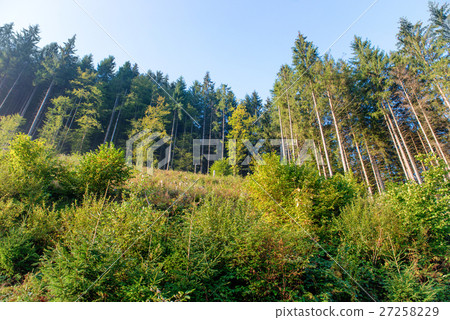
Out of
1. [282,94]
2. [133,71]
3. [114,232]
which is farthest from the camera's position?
[133,71]

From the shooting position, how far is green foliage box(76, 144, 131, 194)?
640 centimetres

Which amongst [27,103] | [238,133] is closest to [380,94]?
[238,133]

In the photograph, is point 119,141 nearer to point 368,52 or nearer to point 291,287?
point 291,287

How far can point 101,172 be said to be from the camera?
6.43 metres

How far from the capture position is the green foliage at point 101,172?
21.0ft

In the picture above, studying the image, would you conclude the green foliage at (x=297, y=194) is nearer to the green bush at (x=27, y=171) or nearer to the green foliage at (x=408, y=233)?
the green foliage at (x=408, y=233)

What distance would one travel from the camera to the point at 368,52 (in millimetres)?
20688

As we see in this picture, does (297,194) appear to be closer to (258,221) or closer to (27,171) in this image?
(258,221)

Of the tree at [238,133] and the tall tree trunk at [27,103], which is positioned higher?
the tall tree trunk at [27,103]

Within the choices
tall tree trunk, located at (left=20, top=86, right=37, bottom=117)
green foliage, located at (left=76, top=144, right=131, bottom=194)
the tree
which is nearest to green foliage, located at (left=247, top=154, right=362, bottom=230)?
green foliage, located at (left=76, top=144, right=131, bottom=194)

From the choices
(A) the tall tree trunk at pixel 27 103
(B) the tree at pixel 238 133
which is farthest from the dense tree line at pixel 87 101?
(B) the tree at pixel 238 133

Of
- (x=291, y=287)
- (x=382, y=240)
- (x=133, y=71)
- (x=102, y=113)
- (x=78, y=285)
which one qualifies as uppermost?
(x=133, y=71)
